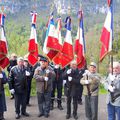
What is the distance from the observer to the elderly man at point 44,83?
9430 mm

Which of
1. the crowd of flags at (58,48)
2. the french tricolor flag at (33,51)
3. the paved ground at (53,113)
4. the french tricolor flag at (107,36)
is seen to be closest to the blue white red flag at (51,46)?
the crowd of flags at (58,48)

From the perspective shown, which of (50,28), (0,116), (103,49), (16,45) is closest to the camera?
(103,49)

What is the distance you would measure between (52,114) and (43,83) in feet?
3.88

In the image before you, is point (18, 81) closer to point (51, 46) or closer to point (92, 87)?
point (51, 46)

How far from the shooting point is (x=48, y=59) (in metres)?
9.74

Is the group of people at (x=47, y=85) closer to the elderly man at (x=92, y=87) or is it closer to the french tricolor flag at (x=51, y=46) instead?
the elderly man at (x=92, y=87)

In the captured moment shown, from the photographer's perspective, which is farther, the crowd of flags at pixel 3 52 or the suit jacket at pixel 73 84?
the suit jacket at pixel 73 84

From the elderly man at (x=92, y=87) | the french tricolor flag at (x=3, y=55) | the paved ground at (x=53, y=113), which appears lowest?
the paved ground at (x=53, y=113)

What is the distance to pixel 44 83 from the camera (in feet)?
31.1

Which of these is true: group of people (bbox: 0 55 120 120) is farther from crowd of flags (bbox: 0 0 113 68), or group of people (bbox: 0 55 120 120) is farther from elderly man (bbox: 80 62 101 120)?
crowd of flags (bbox: 0 0 113 68)

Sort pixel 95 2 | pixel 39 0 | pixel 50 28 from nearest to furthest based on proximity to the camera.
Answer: pixel 50 28 < pixel 95 2 < pixel 39 0

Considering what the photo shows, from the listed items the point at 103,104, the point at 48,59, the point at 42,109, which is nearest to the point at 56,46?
the point at 48,59

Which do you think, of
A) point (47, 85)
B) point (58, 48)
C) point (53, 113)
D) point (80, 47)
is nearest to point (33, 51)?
point (58, 48)

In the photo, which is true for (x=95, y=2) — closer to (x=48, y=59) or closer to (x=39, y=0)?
(x=39, y=0)
